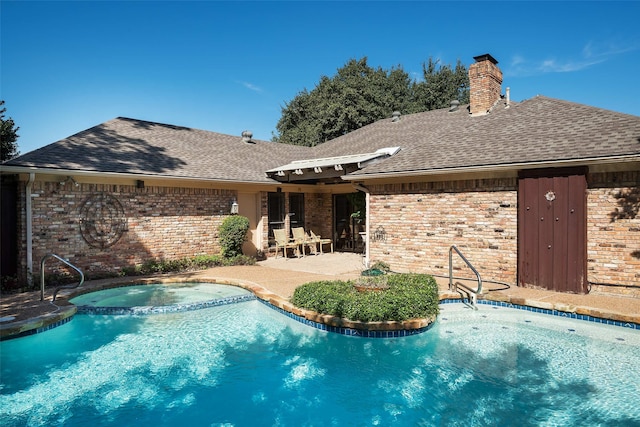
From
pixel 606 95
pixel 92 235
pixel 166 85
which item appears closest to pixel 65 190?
pixel 92 235

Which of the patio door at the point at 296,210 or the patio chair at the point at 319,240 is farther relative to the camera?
the patio door at the point at 296,210

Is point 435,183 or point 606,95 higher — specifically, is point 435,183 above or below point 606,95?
below

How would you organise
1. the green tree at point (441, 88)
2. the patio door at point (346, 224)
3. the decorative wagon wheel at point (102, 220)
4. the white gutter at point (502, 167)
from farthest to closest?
the green tree at point (441, 88) < the patio door at point (346, 224) < the decorative wagon wheel at point (102, 220) < the white gutter at point (502, 167)

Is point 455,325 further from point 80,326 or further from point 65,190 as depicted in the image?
point 65,190

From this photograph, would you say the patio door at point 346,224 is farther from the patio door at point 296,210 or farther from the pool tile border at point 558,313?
the pool tile border at point 558,313

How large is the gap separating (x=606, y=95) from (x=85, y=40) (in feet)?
71.5

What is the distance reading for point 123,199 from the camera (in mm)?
11023

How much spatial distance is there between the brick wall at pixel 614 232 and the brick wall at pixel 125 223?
10.2 m

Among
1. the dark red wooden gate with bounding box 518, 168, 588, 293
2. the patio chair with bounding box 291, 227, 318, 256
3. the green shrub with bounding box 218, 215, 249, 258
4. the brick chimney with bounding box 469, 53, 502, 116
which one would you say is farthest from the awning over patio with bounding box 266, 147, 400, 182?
the dark red wooden gate with bounding box 518, 168, 588, 293

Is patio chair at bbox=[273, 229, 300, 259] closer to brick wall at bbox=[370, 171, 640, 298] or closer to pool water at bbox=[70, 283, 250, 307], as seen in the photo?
brick wall at bbox=[370, 171, 640, 298]

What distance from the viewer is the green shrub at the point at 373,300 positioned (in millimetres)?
6406

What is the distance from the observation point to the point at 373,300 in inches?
260

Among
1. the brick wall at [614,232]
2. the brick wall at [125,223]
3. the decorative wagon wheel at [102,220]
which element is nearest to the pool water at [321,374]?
the brick wall at [614,232]

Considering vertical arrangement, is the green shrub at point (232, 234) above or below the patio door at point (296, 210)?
below
